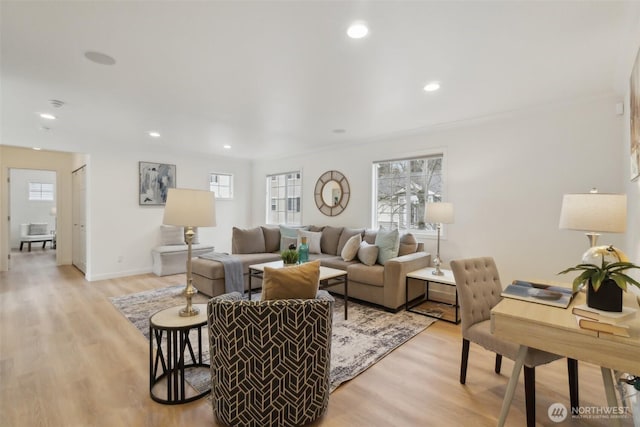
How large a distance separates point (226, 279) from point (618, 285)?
3852 mm

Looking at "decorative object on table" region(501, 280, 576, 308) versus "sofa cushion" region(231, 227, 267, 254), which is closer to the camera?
"decorative object on table" region(501, 280, 576, 308)

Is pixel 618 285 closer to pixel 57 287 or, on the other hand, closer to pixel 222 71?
pixel 222 71

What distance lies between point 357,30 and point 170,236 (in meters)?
5.36

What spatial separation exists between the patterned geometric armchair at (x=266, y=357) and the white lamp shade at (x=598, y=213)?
1.65 meters

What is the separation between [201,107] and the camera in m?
3.49

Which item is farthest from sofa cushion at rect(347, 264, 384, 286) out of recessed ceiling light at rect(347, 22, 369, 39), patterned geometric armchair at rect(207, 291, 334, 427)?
recessed ceiling light at rect(347, 22, 369, 39)

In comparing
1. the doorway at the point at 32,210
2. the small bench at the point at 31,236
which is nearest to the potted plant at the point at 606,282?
the doorway at the point at 32,210

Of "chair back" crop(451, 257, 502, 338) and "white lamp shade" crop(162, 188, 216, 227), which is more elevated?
"white lamp shade" crop(162, 188, 216, 227)

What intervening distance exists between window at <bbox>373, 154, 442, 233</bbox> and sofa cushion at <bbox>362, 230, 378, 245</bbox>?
18.6 inches

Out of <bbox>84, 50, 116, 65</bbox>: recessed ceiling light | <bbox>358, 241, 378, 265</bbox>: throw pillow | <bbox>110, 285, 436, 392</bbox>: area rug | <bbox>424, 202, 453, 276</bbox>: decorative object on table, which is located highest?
<bbox>84, 50, 116, 65</bbox>: recessed ceiling light

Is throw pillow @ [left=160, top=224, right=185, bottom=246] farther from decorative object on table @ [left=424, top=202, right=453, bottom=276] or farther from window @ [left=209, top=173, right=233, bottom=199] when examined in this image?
decorative object on table @ [left=424, top=202, right=453, bottom=276]

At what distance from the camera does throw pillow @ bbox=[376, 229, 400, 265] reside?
389cm

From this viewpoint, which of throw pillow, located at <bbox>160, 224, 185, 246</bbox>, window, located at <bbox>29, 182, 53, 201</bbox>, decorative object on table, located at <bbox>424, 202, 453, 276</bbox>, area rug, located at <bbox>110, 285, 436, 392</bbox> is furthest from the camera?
window, located at <bbox>29, 182, 53, 201</bbox>

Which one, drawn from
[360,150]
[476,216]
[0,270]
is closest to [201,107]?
[360,150]
